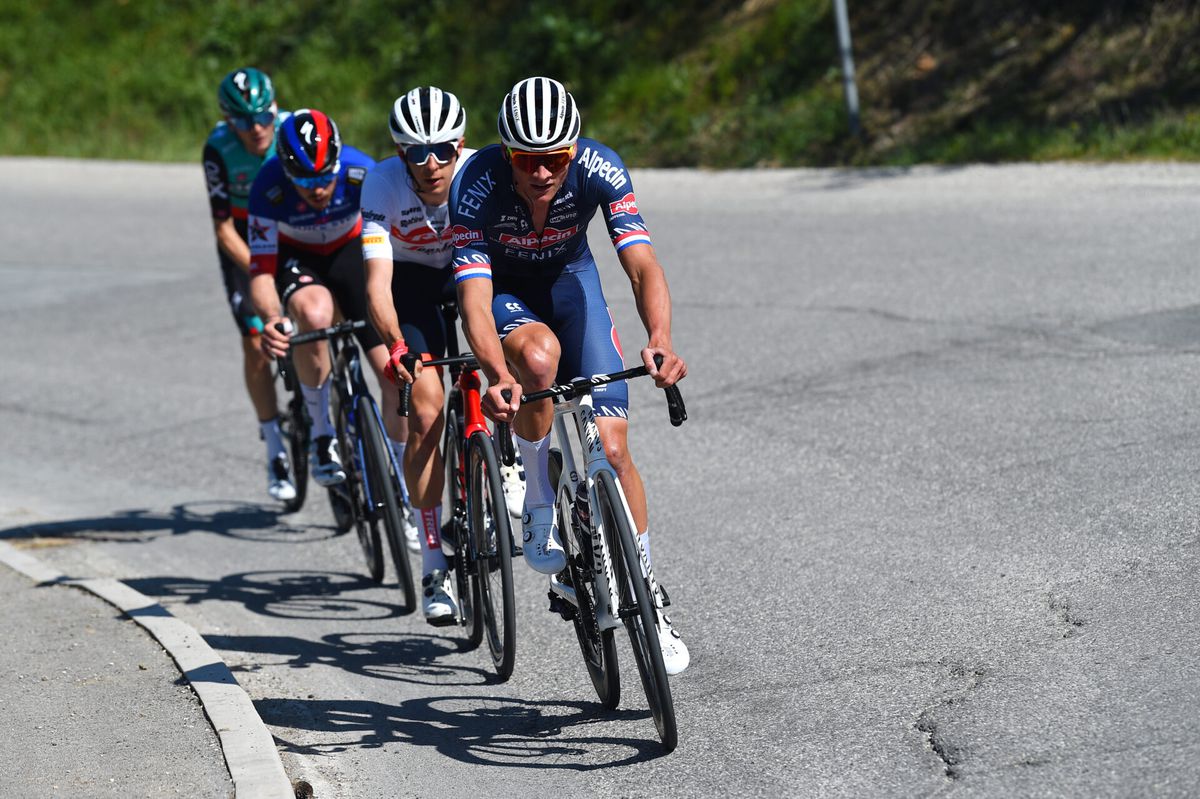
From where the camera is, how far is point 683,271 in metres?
12.3

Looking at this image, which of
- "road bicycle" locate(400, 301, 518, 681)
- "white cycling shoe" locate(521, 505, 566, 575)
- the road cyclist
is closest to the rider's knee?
"white cycling shoe" locate(521, 505, 566, 575)

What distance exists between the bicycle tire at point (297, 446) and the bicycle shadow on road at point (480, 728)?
2.51 meters

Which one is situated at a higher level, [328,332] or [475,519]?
[328,332]

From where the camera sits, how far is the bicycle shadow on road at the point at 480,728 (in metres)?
5.07

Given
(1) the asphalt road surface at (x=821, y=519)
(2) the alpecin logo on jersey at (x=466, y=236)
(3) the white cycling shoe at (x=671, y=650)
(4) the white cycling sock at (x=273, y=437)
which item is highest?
(2) the alpecin logo on jersey at (x=466, y=236)

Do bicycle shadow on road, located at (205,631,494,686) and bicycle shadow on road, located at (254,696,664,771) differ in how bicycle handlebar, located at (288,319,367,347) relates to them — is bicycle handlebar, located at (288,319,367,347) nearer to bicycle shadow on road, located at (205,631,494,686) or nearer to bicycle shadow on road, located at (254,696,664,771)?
bicycle shadow on road, located at (205,631,494,686)

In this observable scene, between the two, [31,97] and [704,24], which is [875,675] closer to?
[704,24]

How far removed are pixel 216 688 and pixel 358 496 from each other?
1.82 m

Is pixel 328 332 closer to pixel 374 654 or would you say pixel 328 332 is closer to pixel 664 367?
pixel 374 654

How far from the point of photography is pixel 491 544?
19.7 ft

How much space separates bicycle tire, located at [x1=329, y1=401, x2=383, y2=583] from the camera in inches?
285

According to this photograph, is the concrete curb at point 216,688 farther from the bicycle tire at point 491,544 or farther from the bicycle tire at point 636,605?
the bicycle tire at point 636,605

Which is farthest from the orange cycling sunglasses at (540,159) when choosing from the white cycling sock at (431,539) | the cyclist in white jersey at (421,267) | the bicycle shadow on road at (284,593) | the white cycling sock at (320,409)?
the white cycling sock at (320,409)

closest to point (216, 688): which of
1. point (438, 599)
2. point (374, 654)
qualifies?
point (374, 654)
